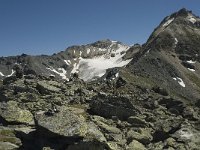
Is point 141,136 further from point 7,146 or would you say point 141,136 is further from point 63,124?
point 7,146

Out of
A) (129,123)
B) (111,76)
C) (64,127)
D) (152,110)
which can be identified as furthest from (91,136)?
(111,76)

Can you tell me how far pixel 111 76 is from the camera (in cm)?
16100

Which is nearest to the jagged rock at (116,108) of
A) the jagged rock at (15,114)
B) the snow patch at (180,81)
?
the jagged rock at (15,114)

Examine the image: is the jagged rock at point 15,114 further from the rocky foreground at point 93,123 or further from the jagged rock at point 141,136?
the jagged rock at point 141,136

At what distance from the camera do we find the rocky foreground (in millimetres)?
37969

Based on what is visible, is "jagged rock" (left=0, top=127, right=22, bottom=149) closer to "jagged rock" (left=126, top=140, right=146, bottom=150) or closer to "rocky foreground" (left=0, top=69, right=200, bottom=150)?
"rocky foreground" (left=0, top=69, right=200, bottom=150)

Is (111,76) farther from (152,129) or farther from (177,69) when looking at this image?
(152,129)

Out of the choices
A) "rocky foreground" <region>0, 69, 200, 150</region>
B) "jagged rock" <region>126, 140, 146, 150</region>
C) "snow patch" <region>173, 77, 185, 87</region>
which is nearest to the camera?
"rocky foreground" <region>0, 69, 200, 150</region>

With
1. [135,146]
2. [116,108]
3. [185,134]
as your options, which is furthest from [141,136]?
[116,108]

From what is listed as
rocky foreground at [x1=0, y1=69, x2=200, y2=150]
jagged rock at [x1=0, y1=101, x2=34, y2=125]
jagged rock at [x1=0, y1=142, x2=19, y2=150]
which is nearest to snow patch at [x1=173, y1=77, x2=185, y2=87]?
rocky foreground at [x1=0, y1=69, x2=200, y2=150]

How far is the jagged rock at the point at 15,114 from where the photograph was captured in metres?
44.5

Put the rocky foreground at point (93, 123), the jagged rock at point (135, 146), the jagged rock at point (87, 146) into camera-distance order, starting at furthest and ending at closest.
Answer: the jagged rock at point (135, 146), the rocky foreground at point (93, 123), the jagged rock at point (87, 146)

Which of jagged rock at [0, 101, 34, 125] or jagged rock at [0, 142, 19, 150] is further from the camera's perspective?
jagged rock at [0, 101, 34, 125]

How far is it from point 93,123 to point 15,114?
9693 millimetres
